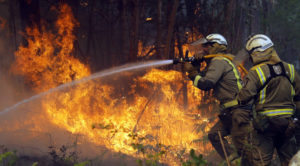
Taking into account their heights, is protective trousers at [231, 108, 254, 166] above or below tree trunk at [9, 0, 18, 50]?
below

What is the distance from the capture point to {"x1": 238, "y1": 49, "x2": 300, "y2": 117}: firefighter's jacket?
10.9 ft

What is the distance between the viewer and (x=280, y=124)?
3355 mm

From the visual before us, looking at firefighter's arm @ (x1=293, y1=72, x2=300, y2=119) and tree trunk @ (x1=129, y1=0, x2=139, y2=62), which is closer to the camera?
firefighter's arm @ (x1=293, y1=72, x2=300, y2=119)

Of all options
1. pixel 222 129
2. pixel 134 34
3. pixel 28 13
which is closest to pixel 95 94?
pixel 134 34

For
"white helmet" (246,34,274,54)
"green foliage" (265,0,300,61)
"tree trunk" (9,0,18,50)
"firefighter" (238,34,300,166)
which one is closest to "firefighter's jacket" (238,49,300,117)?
"firefighter" (238,34,300,166)

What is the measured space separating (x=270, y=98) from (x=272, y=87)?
0.14 m

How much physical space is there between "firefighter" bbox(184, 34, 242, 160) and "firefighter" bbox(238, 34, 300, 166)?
567 millimetres

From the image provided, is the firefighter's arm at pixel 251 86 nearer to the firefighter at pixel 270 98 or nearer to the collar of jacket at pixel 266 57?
the firefighter at pixel 270 98

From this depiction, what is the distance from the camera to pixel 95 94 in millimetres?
7242

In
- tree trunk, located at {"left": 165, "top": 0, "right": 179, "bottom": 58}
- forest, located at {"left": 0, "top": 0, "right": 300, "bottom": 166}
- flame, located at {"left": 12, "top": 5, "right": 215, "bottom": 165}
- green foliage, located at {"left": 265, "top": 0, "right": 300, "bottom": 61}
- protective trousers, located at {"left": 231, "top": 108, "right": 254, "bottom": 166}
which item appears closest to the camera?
protective trousers, located at {"left": 231, "top": 108, "right": 254, "bottom": 166}

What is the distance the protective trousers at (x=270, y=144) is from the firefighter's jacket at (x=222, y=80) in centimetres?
70

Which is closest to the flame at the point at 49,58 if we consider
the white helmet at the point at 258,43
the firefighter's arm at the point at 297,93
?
the white helmet at the point at 258,43

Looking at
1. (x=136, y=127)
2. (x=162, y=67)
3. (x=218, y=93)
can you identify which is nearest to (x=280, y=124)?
(x=218, y=93)

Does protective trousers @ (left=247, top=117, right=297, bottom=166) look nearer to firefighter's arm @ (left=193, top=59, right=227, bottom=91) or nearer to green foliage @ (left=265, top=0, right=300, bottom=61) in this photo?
firefighter's arm @ (left=193, top=59, right=227, bottom=91)
